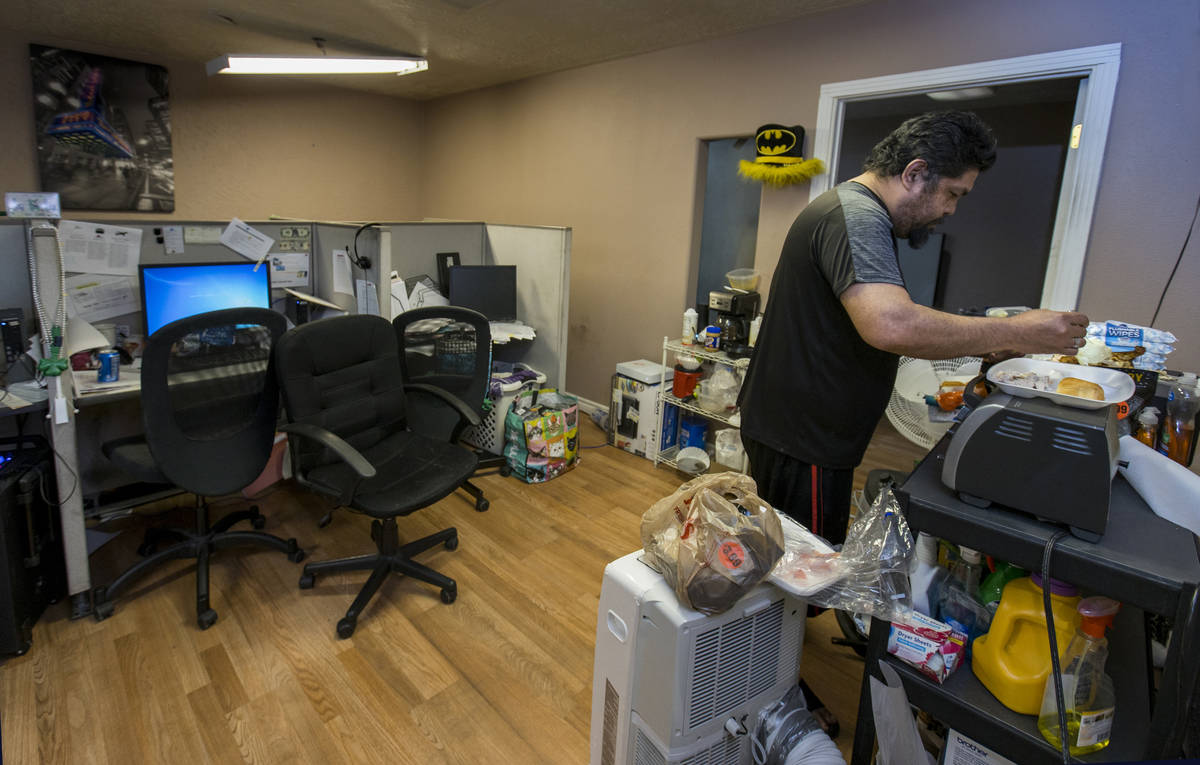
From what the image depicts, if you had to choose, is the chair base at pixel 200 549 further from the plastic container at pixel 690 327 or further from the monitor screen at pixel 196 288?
the plastic container at pixel 690 327

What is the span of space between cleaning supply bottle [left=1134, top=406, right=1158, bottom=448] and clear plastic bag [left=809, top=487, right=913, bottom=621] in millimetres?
744

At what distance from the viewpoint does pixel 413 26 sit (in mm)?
3332

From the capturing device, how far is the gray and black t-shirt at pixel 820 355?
133 cm

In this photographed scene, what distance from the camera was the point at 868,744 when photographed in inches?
46.6

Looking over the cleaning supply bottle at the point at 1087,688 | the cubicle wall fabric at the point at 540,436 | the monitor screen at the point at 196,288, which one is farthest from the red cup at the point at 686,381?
the cleaning supply bottle at the point at 1087,688

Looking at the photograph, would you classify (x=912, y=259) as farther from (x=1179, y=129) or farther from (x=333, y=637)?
(x=333, y=637)

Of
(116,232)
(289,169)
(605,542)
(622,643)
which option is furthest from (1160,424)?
(289,169)

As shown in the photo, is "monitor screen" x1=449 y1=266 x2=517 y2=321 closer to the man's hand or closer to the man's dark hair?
the man's dark hair

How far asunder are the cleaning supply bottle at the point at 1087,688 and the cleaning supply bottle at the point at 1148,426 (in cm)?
67

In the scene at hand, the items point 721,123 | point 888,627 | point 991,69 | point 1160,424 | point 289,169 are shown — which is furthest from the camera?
point 289,169

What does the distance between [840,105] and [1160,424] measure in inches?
82.2

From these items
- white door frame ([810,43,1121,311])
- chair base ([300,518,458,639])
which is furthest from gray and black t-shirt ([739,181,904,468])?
white door frame ([810,43,1121,311])

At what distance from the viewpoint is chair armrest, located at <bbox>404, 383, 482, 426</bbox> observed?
2.39 meters

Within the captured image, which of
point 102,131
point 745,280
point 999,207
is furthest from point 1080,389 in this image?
point 102,131
